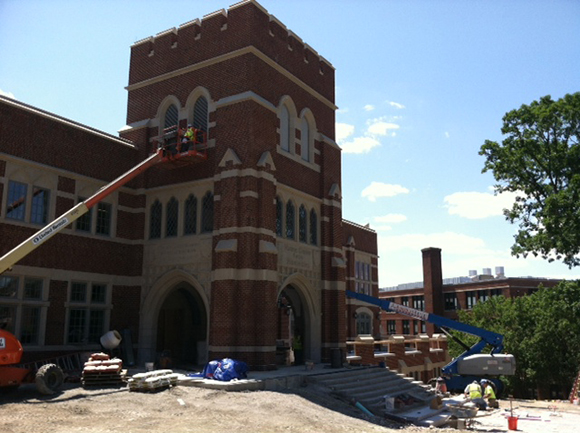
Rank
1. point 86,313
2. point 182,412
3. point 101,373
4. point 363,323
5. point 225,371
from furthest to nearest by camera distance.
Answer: point 363,323
point 86,313
point 225,371
point 101,373
point 182,412

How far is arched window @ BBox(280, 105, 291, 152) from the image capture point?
2588cm

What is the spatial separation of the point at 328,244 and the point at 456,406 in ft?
31.8

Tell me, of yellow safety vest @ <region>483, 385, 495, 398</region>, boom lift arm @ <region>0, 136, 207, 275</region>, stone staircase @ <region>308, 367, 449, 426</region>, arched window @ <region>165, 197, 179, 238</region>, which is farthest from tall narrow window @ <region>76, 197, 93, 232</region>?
yellow safety vest @ <region>483, 385, 495, 398</region>

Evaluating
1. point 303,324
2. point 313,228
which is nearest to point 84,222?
point 313,228

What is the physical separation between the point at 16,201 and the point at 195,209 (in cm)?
706

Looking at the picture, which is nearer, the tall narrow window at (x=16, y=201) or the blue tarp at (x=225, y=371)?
the blue tarp at (x=225, y=371)

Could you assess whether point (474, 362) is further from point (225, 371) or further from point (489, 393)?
point (225, 371)

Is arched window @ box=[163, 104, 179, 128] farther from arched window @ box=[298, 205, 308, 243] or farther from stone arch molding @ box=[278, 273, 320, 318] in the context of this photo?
stone arch molding @ box=[278, 273, 320, 318]

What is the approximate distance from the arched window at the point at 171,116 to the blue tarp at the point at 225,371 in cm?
1188

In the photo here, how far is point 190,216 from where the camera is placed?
80.3 feet

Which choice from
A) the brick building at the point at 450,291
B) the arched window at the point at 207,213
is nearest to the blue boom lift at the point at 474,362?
the arched window at the point at 207,213

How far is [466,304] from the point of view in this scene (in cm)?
6862

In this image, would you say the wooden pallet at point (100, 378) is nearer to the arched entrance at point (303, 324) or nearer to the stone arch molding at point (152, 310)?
the stone arch molding at point (152, 310)

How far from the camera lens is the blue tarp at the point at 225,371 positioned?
18672 mm
